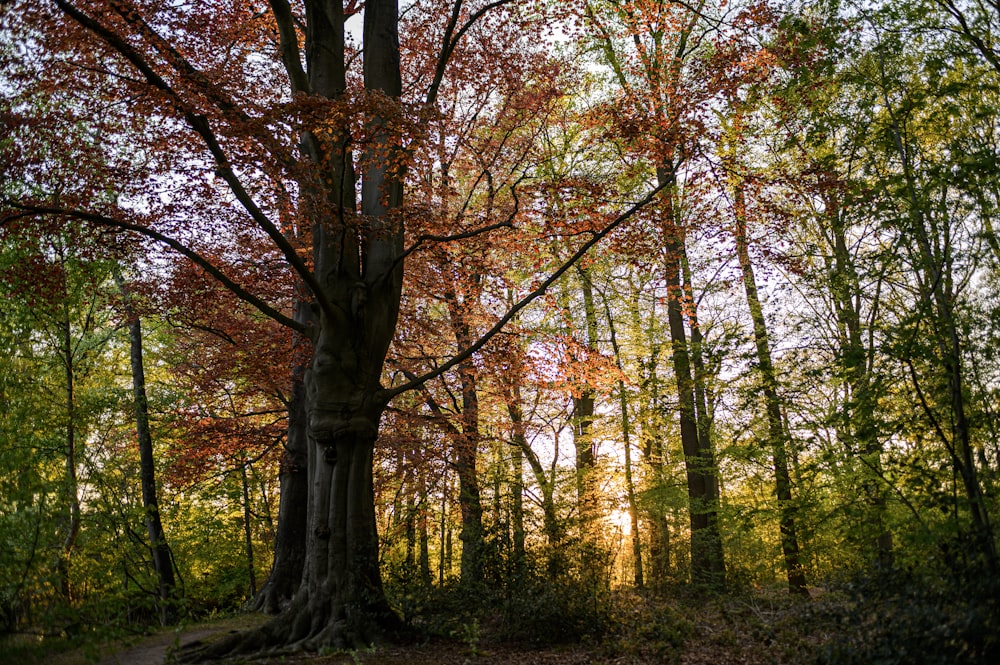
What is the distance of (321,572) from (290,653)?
854 mm

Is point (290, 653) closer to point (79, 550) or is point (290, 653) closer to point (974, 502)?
point (79, 550)

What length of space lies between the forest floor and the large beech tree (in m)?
0.52

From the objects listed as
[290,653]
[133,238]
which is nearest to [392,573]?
[290,653]

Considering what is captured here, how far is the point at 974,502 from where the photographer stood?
14.5 feet

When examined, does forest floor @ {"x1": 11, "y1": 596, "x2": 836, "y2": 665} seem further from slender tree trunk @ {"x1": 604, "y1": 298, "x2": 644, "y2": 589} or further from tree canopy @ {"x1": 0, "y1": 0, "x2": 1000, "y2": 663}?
slender tree trunk @ {"x1": 604, "y1": 298, "x2": 644, "y2": 589}

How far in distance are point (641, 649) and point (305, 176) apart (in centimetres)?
604

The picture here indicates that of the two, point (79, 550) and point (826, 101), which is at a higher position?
point (826, 101)

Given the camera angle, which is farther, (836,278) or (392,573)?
(392,573)

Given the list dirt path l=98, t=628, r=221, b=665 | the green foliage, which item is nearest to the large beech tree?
dirt path l=98, t=628, r=221, b=665

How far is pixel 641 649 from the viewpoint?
644 cm

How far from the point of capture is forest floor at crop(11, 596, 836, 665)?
5.90 metres

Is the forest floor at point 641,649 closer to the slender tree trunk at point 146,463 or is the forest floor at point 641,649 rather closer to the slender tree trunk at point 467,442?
the slender tree trunk at point 467,442

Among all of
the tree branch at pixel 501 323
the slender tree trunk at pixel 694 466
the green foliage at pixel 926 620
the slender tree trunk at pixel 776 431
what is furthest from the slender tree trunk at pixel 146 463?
the green foliage at pixel 926 620

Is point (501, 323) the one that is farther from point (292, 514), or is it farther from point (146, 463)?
point (146, 463)
